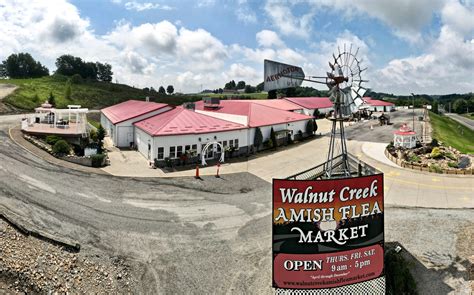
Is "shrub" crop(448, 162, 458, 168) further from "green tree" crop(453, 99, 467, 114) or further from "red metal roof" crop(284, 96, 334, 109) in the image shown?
"green tree" crop(453, 99, 467, 114)

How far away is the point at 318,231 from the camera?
1167 cm

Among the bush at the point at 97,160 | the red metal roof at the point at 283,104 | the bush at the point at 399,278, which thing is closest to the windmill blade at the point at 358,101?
the bush at the point at 399,278

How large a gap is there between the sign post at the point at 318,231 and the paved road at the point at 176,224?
3.15 m

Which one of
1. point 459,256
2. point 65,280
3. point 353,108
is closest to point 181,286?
point 65,280

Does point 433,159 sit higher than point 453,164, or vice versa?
point 433,159

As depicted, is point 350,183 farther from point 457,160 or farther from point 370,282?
point 457,160

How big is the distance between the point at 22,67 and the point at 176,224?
160 metres

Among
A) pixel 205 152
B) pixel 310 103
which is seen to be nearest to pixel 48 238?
pixel 205 152

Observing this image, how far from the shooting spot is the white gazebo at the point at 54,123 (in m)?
36.1

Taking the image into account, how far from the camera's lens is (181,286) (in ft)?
45.8

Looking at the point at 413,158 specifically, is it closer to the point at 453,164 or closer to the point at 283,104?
the point at 453,164

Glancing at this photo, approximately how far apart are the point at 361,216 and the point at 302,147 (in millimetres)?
33701

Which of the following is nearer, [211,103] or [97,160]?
[97,160]

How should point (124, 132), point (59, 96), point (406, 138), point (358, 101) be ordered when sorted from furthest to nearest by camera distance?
1. point (59, 96)
2. point (124, 132)
3. point (406, 138)
4. point (358, 101)
